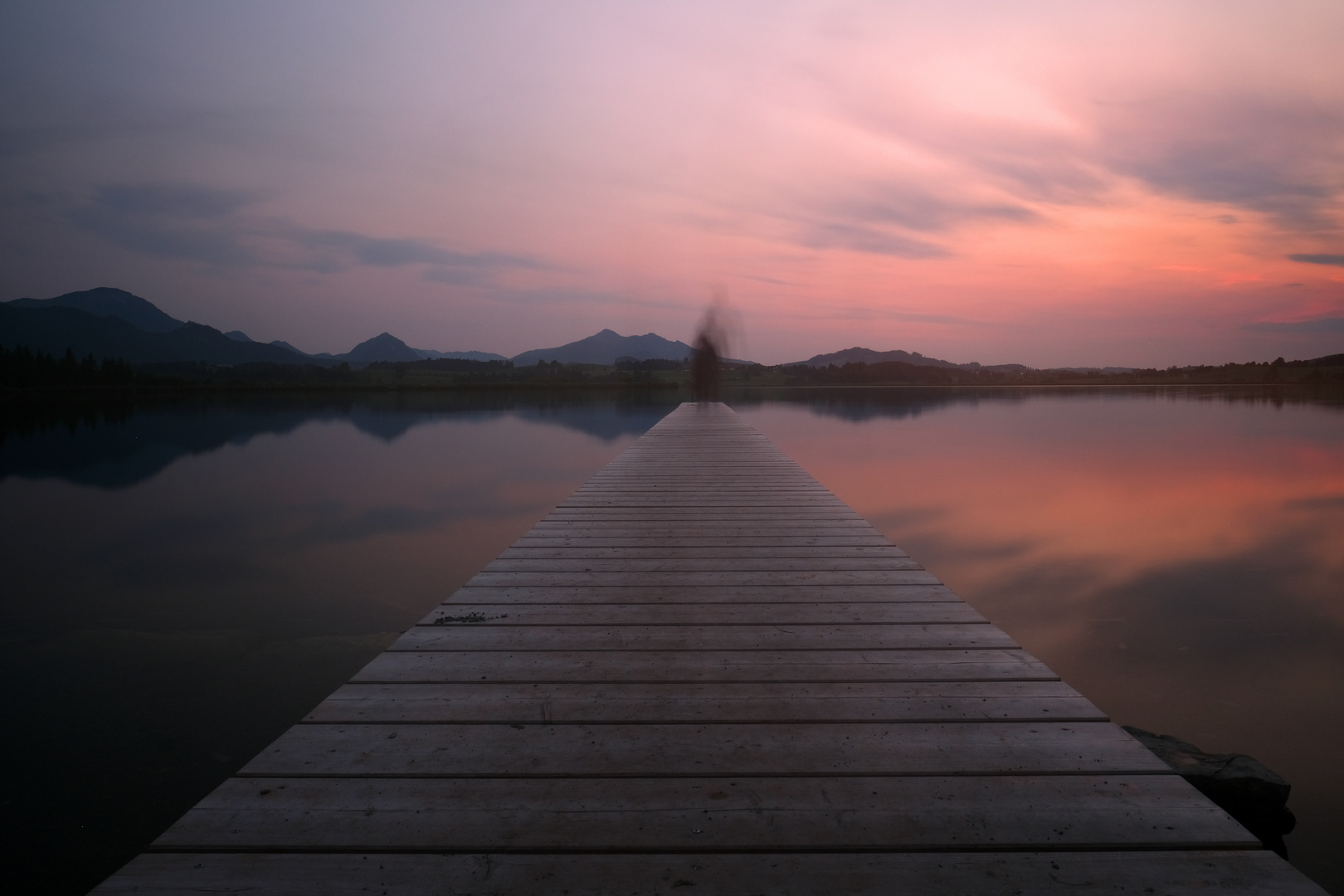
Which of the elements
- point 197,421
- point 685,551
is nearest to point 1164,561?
point 685,551

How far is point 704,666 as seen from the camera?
1968 mm

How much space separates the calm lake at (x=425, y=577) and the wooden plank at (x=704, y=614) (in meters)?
1.51

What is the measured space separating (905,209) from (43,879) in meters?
20.2

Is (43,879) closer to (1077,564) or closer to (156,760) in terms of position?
(156,760)

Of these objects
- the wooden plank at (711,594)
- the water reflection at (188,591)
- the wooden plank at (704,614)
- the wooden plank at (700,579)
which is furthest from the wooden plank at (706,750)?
the water reflection at (188,591)

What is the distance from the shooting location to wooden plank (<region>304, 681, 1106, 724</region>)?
1647mm

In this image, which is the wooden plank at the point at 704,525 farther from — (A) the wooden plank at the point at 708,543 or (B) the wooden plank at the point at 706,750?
(B) the wooden plank at the point at 706,750

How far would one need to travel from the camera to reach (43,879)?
2365 mm

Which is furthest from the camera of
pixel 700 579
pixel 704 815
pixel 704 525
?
pixel 704 525

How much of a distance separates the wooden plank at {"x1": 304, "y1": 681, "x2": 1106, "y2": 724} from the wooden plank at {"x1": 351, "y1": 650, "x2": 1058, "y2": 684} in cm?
5

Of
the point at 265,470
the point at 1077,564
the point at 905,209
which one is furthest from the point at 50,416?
the point at 1077,564

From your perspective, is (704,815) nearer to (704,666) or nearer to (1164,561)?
(704,666)

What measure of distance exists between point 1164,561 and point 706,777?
737 cm

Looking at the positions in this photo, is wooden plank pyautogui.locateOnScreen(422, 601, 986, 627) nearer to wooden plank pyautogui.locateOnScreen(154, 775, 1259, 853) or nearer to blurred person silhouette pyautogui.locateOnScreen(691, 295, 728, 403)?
wooden plank pyautogui.locateOnScreen(154, 775, 1259, 853)
